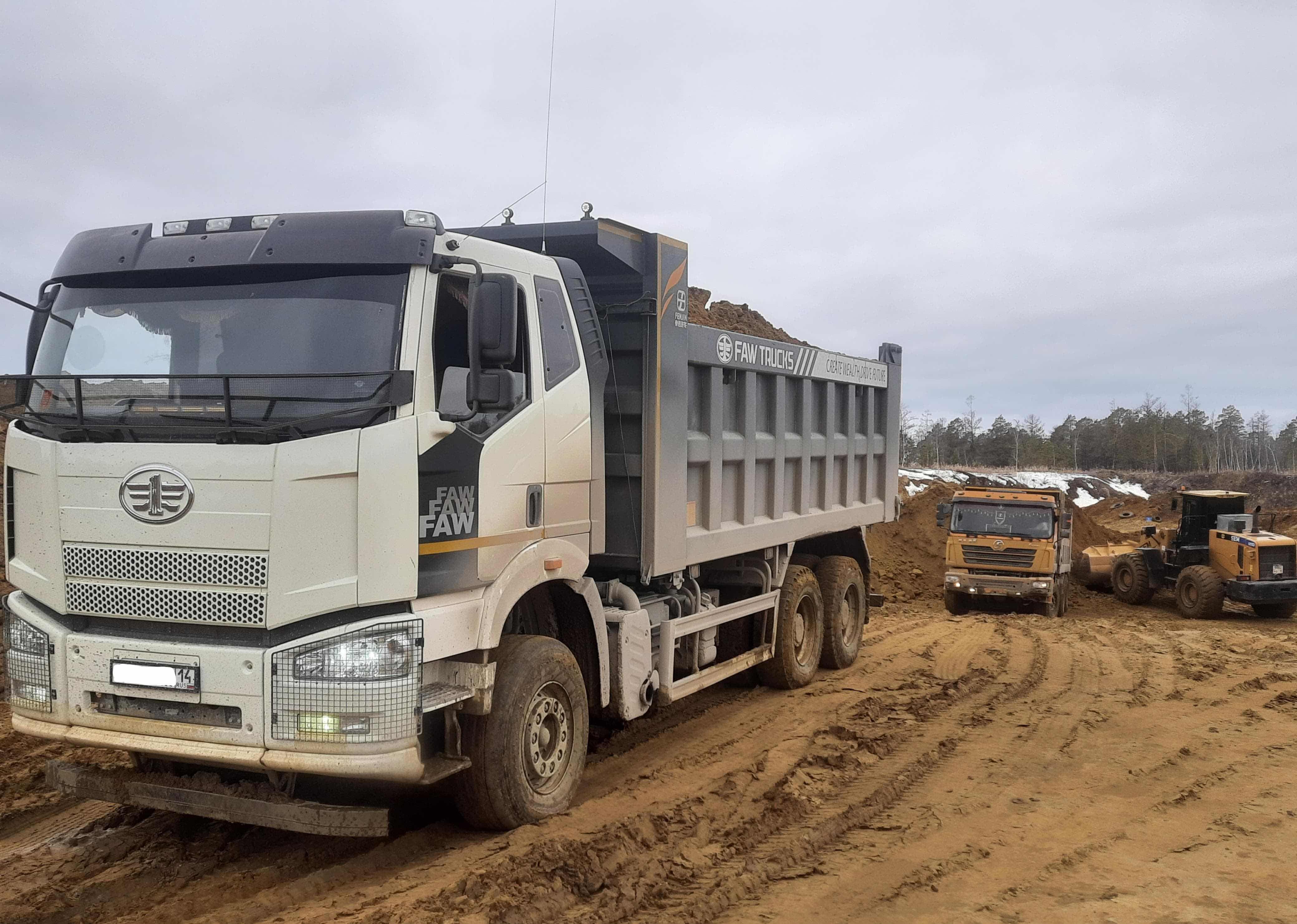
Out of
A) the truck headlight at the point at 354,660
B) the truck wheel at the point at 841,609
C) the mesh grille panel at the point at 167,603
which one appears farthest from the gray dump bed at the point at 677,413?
the mesh grille panel at the point at 167,603

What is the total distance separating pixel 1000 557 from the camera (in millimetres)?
18766

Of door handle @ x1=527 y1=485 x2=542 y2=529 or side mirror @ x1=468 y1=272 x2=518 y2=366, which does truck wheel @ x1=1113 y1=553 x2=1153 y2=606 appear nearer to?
door handle @ x1=527 y1=485 x2=542 y2=529

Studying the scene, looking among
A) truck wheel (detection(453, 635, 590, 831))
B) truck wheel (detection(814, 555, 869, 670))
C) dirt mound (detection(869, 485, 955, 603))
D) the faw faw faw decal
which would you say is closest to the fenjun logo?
truck wheel (detection(453, 635, 590, 831))

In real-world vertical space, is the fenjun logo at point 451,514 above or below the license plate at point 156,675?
above

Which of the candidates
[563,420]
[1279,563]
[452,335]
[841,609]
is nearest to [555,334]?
[563,420]

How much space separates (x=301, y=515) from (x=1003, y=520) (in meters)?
16.6

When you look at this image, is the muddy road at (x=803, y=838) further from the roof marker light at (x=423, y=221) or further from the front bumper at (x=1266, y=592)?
the front bumper at (x=1266, y=592)

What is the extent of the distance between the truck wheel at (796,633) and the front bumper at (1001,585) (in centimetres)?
970

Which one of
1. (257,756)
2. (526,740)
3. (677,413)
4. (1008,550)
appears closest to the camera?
(257,756)

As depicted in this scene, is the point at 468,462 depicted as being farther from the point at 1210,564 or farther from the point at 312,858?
the point at 1210,564

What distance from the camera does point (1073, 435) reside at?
77.9 m

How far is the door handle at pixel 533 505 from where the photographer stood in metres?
5.35

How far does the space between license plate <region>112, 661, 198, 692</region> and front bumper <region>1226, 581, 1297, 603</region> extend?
1810 cm

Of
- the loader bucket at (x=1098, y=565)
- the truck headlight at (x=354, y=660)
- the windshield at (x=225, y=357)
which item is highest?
the windshield at (x=225, y=357)
